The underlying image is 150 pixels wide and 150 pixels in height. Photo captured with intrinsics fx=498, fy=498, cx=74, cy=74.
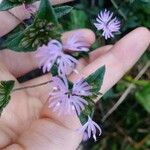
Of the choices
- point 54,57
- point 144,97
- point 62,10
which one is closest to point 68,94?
point 54,57

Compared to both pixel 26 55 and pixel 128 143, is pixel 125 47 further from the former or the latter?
pixel 128 143

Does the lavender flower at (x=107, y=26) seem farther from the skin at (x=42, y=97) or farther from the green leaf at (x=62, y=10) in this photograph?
the green leaf at (x=62, y=10)

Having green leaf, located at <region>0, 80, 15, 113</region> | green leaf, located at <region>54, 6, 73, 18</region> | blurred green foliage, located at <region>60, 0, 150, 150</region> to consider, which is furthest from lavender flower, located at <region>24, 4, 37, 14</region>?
blurred green foliage, located at <region>60, 0, 150, 150</region>

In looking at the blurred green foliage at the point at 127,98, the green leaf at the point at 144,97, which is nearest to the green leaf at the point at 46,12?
the blurred green foliage at the point at 127,98

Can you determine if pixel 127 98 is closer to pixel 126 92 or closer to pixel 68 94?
pixel 126 92

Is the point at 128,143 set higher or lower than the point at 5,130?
lower

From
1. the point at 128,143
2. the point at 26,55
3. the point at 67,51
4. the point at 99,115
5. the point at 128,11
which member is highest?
the point at 67,51

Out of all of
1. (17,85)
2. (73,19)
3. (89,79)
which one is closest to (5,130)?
(17,85)
